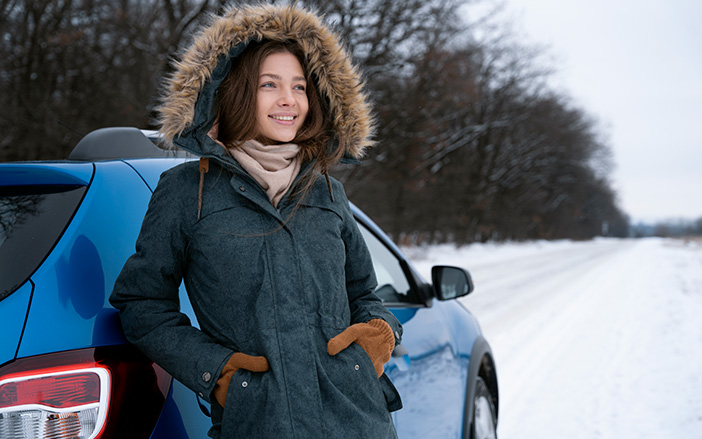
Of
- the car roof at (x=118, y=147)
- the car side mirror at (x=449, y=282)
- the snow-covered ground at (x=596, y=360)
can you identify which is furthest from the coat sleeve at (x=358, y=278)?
the snow-covered ground at (x=596, y=360)

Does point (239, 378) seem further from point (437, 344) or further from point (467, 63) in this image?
point (467, 63)

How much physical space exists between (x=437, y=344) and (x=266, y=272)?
1442mm

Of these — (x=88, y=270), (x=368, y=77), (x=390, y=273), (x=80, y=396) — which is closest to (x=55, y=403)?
(x=80, y=396)

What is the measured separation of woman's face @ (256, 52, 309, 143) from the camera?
67.0 inches

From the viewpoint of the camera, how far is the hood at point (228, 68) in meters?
1.59

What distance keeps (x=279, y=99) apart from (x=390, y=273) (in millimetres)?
1378

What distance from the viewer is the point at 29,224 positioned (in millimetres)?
1479

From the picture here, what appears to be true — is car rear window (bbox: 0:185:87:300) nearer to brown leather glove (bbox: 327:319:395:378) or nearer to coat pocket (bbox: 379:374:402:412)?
brown leather glove (bbox: 327:319:395:378)

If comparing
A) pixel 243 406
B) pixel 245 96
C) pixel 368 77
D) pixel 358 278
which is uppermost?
pixel 368 77

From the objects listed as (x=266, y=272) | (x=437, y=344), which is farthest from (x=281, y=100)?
(x=437, y=344)

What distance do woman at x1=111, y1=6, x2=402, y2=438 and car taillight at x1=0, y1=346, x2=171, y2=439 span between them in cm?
7

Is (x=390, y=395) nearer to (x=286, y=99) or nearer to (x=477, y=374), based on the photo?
(x=286, y=99)

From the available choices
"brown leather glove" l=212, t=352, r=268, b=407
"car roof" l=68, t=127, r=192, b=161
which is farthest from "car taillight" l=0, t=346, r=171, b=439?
"car roof" l=68, t=127, r=192, b=161

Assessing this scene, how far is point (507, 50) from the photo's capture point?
91.9 ft
